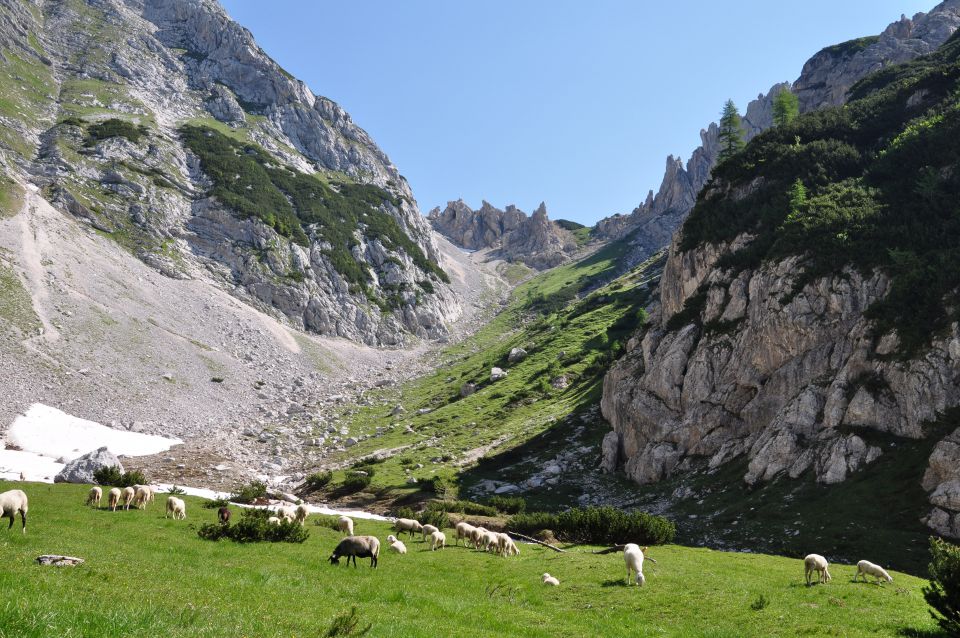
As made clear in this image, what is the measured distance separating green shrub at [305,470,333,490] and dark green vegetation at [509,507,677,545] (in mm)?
31869

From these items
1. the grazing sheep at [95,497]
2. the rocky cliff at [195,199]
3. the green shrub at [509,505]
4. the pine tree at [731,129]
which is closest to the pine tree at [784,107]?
the pine tree at [731,129]

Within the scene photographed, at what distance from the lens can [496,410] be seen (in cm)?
9188

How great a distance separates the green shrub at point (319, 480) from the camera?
61781 mm

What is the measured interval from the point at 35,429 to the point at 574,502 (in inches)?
2354

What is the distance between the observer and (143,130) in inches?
6299

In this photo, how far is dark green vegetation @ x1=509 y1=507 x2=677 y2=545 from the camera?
114ft

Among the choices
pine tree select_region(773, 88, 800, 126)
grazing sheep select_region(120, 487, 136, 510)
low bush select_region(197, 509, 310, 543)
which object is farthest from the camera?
pine tree select_region(773, 88, 800, 126)

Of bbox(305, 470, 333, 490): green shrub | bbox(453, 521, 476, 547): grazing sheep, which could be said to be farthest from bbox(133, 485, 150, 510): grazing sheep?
bbox(305, 470, 333, 490): green shrub

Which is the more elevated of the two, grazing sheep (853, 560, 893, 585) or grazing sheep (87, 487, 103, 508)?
grazing sheep (87, 487, 103, 508)

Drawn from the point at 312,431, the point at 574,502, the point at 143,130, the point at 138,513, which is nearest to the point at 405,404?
the point at 312,431

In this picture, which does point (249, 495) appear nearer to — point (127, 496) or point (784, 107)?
point (127, 496)

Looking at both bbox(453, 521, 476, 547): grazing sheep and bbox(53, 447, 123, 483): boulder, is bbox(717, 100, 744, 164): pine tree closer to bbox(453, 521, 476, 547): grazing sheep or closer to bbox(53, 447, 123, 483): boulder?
bbox(453, 521, 476, 547): grazing sheep

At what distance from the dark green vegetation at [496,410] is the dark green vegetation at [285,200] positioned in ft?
167

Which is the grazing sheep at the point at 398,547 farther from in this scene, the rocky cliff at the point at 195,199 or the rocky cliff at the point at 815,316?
the rocky cliff at the point at 195,199
